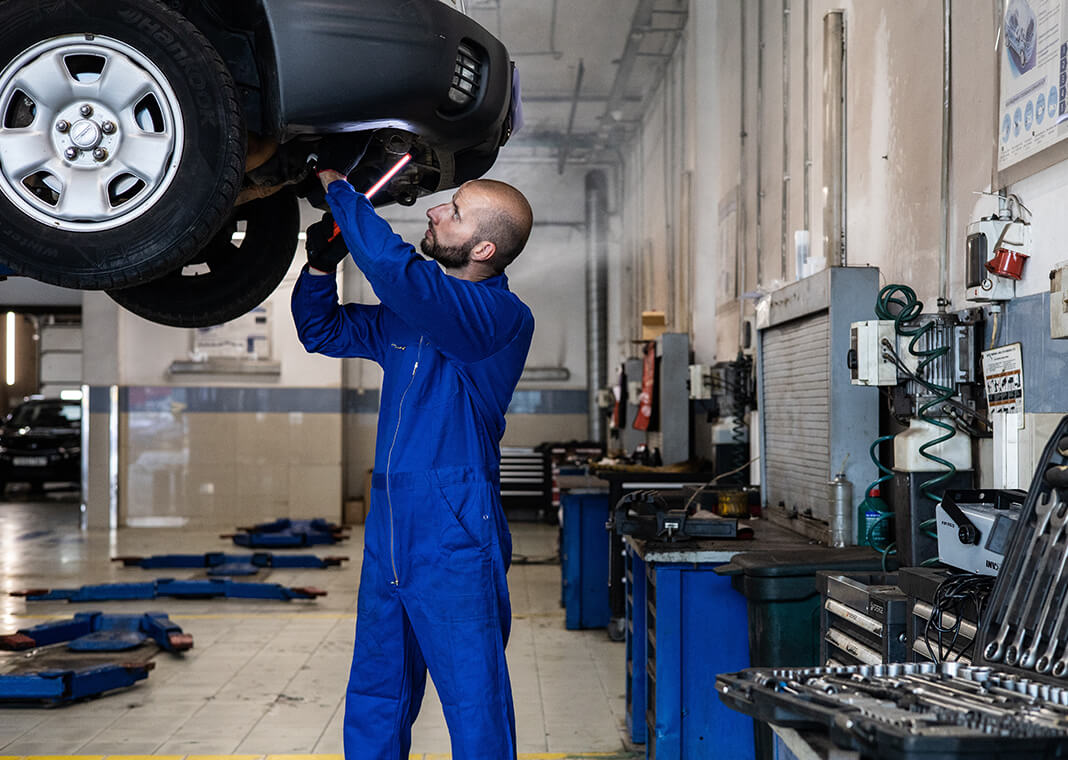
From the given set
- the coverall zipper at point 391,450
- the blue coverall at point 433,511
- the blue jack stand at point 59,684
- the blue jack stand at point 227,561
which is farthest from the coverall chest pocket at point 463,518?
the blue jack stand at point 227,561

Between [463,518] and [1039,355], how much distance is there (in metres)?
1.26

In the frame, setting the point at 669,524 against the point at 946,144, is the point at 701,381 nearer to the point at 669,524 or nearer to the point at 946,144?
the point at 669,524

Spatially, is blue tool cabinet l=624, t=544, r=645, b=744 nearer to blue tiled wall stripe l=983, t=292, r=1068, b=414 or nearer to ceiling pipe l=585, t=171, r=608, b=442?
blue tiled wall stripe l=983, t=292, r=1068, b=414

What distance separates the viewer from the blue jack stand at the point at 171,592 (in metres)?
6.17

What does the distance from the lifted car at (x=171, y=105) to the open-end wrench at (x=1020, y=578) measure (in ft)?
4.52

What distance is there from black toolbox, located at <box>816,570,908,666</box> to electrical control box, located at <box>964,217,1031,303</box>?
0.69 meters

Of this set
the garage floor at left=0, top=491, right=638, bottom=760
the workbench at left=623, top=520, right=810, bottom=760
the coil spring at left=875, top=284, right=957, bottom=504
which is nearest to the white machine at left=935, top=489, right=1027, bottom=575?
the coil spring at left=875, top=284, right=957, bottom=504

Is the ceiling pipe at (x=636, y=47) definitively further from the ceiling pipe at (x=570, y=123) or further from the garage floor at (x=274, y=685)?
the garage floor at (x=274, y=685)

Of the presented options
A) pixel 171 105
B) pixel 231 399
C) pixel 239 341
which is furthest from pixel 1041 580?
pixel 239 341

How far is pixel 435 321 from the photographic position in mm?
2006

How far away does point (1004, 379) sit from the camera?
2.37 metres

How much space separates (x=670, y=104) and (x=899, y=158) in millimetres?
5052

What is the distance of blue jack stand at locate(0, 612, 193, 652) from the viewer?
4668 mm

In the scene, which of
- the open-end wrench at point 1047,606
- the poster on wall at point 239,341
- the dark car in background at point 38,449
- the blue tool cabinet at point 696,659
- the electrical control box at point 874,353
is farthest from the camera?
the dark car in background at point 38,449
